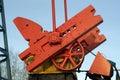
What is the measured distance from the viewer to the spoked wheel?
615 cm

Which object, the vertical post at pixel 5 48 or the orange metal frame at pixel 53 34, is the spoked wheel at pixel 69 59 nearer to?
the orange metal frame at pixel 53 34

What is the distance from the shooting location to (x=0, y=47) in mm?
9539

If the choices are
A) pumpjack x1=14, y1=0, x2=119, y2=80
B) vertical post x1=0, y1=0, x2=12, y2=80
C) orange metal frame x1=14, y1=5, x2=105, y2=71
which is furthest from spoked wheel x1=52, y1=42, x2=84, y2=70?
vertical post x1=0, y1=0, x2=12, y2=80

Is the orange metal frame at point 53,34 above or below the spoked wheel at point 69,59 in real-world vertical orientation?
above

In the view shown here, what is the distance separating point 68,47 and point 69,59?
235 millimetres

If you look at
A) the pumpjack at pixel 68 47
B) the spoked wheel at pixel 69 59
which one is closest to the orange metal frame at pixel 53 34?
the pumpjack at pixel 68 47

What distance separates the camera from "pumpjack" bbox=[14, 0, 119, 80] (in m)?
6.17

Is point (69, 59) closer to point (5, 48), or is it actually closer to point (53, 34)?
point (53, 34)

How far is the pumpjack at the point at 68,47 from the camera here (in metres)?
6.17

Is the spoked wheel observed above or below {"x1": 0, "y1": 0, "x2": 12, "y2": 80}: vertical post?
below

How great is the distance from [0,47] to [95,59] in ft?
13.0

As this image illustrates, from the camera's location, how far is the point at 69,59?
6.19 metres

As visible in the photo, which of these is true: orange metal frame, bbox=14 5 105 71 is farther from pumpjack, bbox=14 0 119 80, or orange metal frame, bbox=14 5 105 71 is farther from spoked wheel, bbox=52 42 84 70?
spoked wheel, bbox=52 42 84 70

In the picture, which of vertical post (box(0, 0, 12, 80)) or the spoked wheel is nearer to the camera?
the spoked wheel
